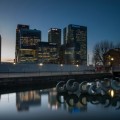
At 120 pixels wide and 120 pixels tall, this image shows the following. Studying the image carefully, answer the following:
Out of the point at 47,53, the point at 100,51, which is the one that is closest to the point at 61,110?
the point at 100,51

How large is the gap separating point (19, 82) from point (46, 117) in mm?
17073

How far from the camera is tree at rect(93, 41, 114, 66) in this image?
323 ft

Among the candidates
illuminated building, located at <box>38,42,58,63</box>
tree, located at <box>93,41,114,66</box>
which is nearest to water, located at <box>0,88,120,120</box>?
tree, located at <box>93,41,114,66</box>

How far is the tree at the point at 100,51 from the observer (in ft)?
323

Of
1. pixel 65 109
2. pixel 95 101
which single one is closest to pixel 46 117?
pixel 65 109

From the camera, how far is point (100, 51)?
102000 mm

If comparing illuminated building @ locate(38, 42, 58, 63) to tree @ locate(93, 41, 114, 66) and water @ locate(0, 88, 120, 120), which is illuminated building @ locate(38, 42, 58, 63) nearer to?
tree @ locate(93, 41, 114, 66)

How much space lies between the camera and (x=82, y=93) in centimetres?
2436

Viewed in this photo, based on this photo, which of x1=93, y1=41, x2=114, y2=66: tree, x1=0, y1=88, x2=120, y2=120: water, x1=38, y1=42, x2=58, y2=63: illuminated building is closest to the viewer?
x1=0, y1=88, x2=120, y2=120: water

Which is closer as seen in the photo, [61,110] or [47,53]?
[61,110]

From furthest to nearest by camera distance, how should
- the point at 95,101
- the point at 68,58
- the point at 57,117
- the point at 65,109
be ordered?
the point at 68,58 → the point at 95,101 → the point at 65,109 → the point at 57,117

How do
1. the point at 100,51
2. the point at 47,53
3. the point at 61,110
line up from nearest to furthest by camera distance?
1. the point at 61,110
2. the point at 100,51
3. the point at 47,53

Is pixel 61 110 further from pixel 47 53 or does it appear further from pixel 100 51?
pixel 47 53

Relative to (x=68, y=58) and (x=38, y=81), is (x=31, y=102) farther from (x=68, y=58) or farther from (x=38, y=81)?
(x=68, y=58)
